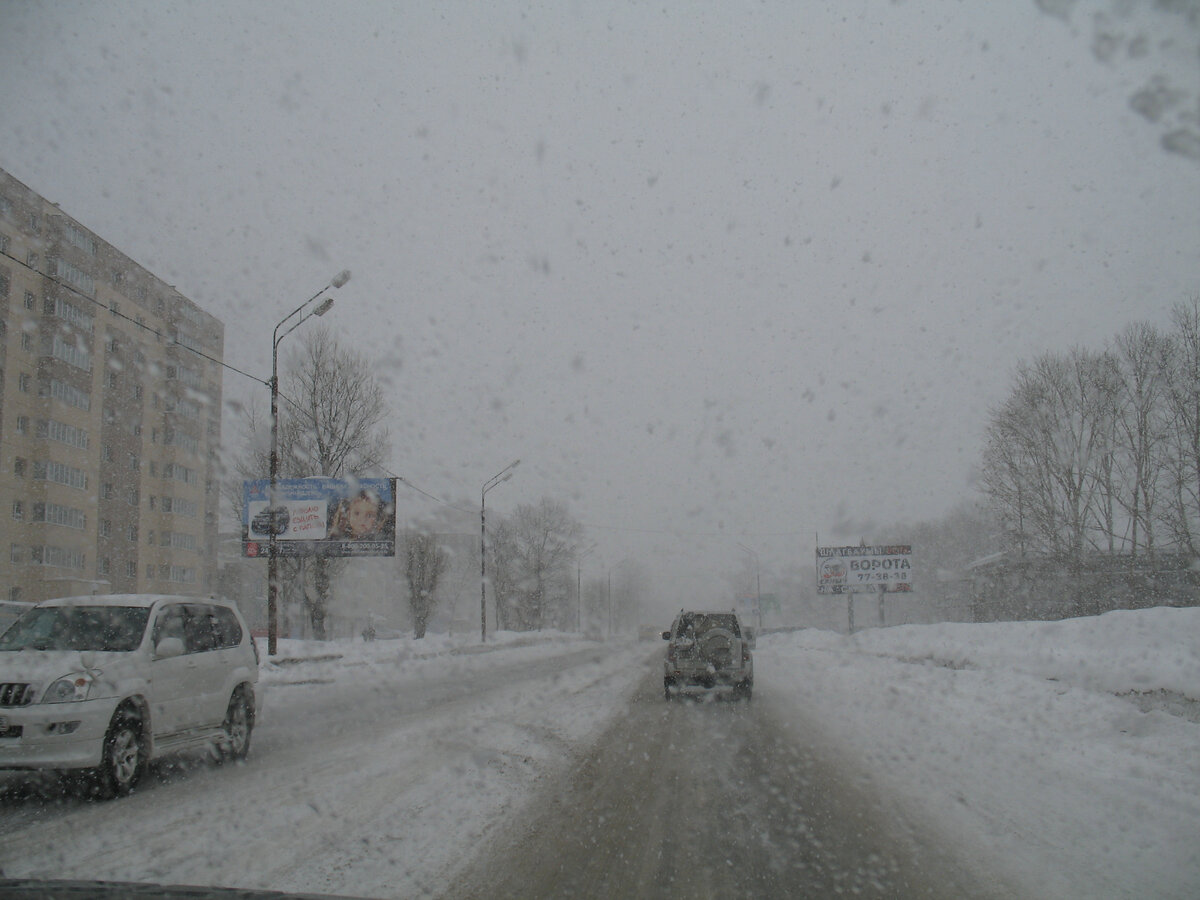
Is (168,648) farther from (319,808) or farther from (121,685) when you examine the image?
(319,808)

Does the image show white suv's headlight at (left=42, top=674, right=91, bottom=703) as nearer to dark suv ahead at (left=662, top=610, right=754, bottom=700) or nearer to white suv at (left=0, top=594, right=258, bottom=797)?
white suv at (left=0, top=594, right=258, bottom=797)

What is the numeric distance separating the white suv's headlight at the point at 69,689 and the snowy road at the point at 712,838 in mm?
3625

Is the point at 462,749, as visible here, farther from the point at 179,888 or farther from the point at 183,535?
the point at 183,535

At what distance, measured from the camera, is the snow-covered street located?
493cm

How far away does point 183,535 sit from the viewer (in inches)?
2606

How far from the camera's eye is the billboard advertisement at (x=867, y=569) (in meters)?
42.2

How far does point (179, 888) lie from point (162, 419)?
69688mm

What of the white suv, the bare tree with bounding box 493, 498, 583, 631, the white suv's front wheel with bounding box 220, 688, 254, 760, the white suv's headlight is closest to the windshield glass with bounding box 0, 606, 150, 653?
the white suv

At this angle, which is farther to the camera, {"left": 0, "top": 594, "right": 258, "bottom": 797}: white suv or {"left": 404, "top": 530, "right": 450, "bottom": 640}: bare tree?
{"left": 404, "top": 530, "right": 450, "bottom": 640}: bare tree

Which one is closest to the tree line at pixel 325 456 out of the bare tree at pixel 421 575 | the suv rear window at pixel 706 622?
the bare tree at pixel 421 575

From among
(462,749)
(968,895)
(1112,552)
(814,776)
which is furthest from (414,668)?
(1112,552)

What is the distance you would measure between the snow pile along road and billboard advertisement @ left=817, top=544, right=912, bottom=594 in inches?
884

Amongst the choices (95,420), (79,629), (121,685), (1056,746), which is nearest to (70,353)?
(95,420)

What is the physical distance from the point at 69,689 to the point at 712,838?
16.4 feet
